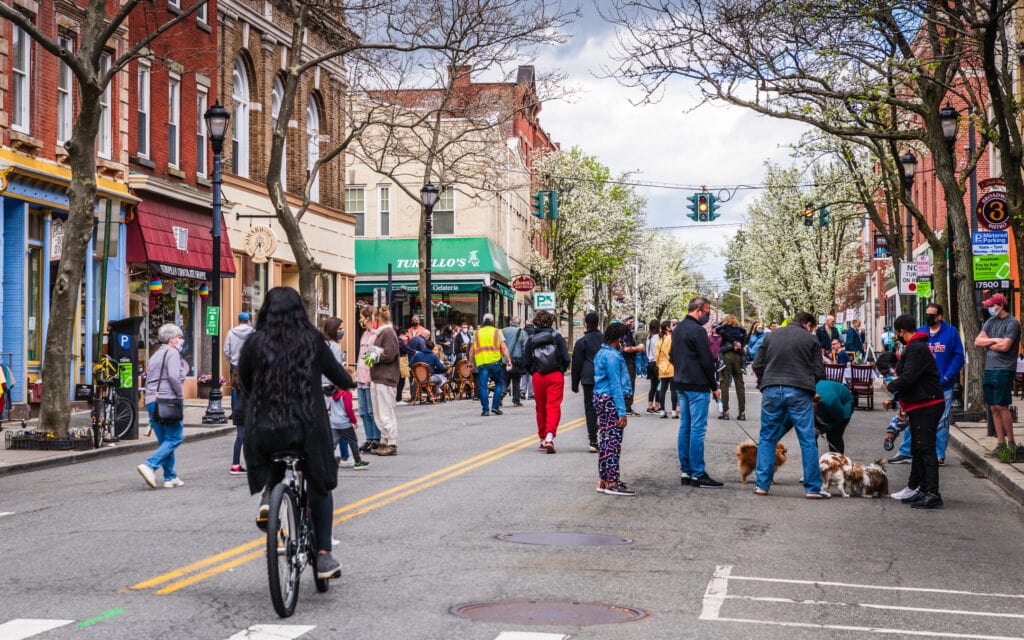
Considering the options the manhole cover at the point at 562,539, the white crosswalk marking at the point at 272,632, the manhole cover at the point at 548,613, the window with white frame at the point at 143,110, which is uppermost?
the window with white frame at the point at 143,110

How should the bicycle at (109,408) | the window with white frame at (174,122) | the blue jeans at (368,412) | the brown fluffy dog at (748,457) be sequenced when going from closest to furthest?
the brown fluffy dog at (748,457) → the blue jeans at (368,412) → the bicycle at (109,408) → the window with white frame at (174,122)

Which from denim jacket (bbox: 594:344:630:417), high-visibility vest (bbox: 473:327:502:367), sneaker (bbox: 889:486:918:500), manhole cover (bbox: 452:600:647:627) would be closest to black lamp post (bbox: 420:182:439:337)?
high-visibility vest (bbox: 473:327:502:367)

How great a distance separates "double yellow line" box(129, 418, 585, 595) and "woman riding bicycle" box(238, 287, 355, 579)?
1.08m

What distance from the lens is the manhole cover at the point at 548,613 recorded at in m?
6.89

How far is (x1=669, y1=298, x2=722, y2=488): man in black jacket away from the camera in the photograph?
13273 mm

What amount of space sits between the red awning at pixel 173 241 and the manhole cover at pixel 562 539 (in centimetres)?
1906

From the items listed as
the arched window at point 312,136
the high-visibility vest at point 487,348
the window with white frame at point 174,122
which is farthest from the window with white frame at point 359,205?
the high-visibility vest at point 487,348

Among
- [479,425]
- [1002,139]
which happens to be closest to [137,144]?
[479,425]

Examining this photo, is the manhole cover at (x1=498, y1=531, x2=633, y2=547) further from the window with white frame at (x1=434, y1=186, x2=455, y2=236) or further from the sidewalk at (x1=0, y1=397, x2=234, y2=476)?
the window with white frame at (x1=434, y1=186, x2=455, y2=236)

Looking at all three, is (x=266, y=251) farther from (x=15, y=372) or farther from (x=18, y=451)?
(x=18, y=451)

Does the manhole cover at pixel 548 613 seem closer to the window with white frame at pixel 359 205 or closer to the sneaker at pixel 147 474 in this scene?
the sneaker at pixel 147 474

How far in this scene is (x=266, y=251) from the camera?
104 ft

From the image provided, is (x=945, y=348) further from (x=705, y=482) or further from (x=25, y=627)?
(x=25, y=627)

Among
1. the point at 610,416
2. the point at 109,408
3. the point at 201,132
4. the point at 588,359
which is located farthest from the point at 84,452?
the point at 201,132
